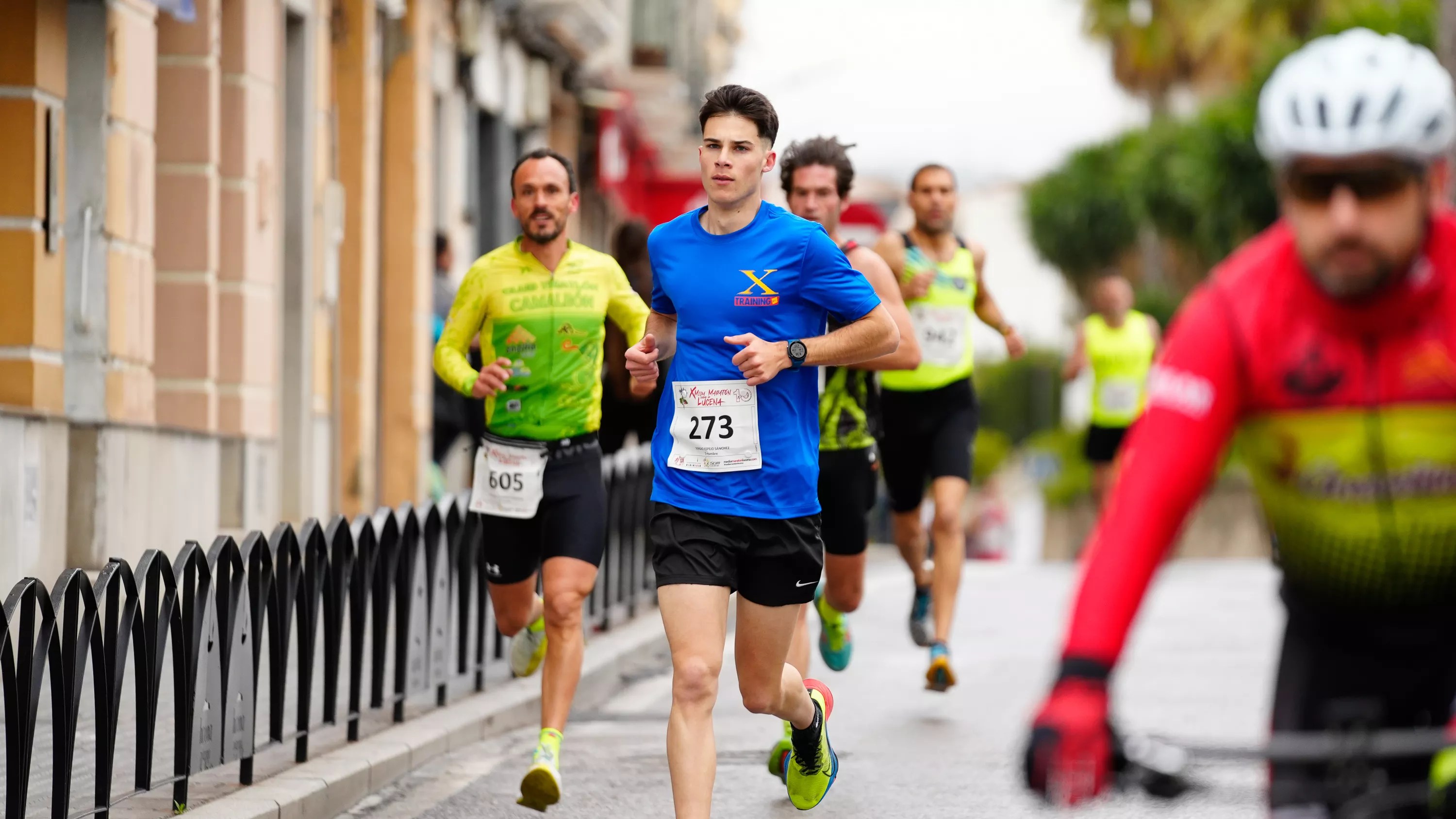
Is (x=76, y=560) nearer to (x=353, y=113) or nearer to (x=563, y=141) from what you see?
(x=353, y=113)

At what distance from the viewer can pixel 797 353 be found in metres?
6.04

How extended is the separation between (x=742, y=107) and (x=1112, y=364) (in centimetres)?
1234

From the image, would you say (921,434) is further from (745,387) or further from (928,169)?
(745,387)

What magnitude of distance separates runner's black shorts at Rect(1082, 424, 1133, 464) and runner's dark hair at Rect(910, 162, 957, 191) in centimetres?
826

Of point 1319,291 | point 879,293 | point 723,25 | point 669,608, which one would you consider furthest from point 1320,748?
point 723,25

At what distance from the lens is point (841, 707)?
10359 mm

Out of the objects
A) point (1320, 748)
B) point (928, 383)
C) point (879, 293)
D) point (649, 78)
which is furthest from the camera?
point (649, 78)

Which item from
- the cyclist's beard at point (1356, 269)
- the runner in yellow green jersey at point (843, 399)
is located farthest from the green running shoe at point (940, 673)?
the cyclist's beard at point (1356, 269)

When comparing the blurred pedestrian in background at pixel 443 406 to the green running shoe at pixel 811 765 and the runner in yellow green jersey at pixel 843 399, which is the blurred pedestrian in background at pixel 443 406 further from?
the green running shoe at pixel 811 765

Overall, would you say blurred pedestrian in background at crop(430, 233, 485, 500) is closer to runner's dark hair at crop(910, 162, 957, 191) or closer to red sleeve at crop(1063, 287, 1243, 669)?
runner's dark hair at crop(910, 162, 957, 191)

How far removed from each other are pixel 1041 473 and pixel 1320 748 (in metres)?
38.6

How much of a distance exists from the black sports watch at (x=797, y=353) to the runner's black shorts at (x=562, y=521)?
207 cm

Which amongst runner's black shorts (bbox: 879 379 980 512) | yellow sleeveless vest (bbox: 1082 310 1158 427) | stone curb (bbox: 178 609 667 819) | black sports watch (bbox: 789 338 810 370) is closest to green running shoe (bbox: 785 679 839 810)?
black sports watch (bbox: 789 338 810 370)

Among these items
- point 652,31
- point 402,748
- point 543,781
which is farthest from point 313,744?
point 652,31
